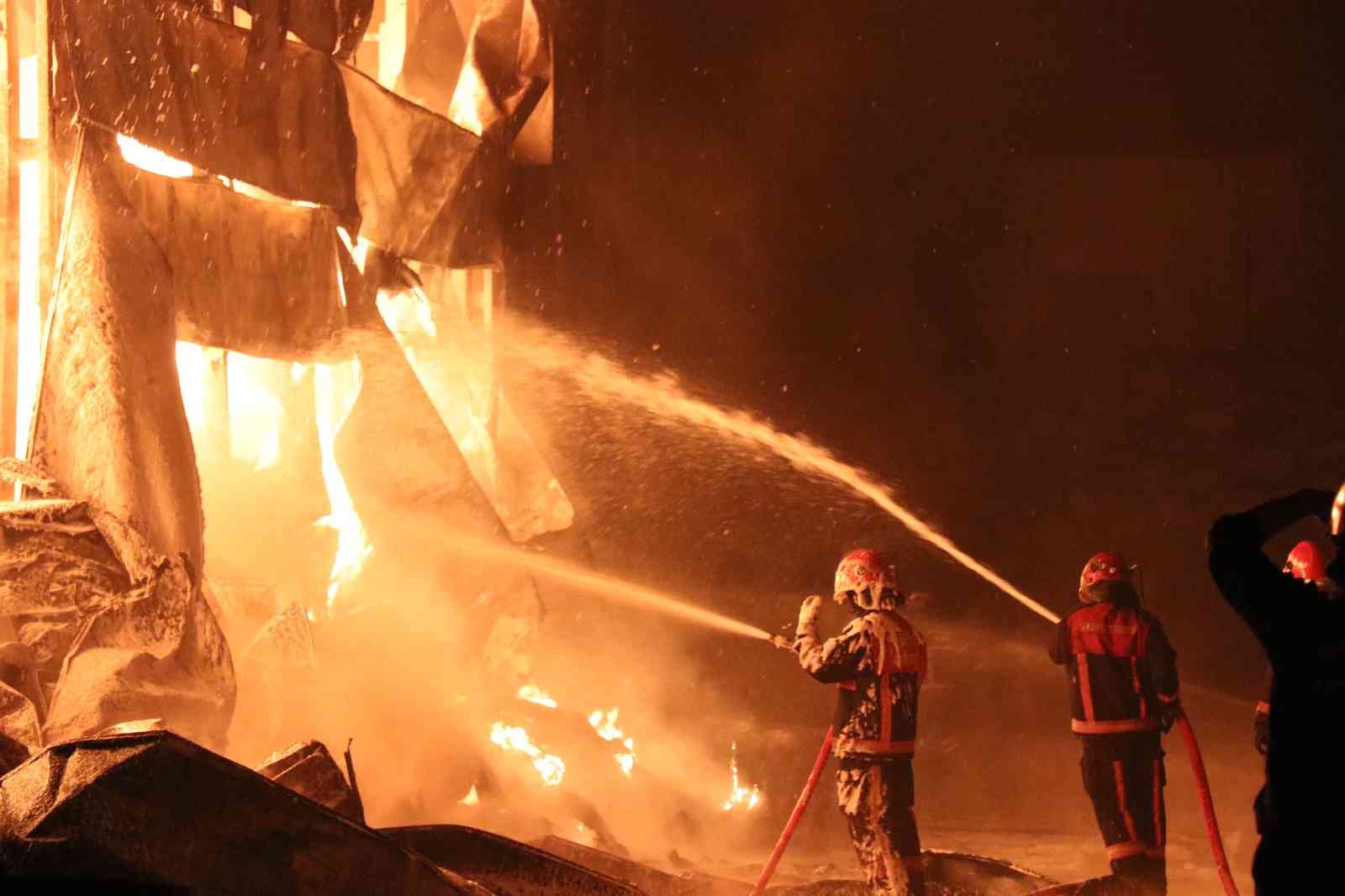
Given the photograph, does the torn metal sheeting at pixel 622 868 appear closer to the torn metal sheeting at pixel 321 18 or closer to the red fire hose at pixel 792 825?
the red fire hose at pixel 792 825

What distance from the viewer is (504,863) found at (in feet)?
14.6

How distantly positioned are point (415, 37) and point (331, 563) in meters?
4.13

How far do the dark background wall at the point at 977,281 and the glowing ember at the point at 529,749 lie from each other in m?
2.25

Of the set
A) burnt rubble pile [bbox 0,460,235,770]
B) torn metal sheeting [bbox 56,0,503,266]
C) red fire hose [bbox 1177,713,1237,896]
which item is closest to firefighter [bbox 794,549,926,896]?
red fire hose [bbox 1177,713,1237,896]

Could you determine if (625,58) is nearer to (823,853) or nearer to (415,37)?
(415,37)

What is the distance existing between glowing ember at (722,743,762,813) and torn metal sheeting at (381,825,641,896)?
5.90 metres

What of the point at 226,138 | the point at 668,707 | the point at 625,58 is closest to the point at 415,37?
the point at 625,58

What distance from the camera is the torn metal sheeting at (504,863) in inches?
172

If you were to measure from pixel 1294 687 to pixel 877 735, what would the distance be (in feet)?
11.6

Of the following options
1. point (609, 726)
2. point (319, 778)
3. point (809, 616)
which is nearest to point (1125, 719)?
point (809, 616)

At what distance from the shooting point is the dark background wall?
10.8m

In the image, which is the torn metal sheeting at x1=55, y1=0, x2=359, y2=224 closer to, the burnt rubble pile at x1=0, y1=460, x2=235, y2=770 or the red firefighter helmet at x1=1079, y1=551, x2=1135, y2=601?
the burnt rubble pile at x1=0, y1=460, x2=235, y2=770

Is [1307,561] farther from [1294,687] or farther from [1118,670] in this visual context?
[1294,687]

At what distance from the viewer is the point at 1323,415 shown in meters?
11.3
